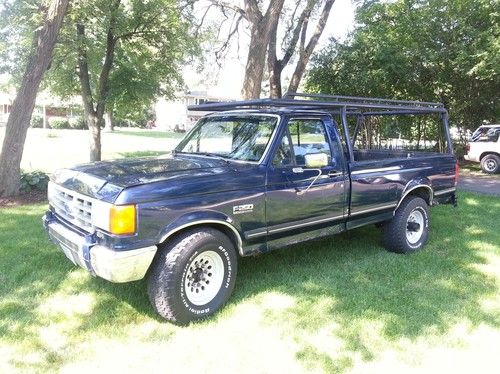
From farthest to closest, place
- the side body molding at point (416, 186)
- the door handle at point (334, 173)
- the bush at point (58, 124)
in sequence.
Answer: the bush at point (58, 124), the side body molding at point (416, 186), the door handle at point (334, 173)

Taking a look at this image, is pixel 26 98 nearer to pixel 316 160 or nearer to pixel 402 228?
pixel 316 160

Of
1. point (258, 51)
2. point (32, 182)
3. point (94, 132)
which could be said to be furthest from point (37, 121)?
point (258, 51)

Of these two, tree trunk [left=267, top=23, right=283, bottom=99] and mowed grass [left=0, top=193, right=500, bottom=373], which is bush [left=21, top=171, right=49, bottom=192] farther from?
tree trunk [left=267, top=23, right=283, bottom=99]

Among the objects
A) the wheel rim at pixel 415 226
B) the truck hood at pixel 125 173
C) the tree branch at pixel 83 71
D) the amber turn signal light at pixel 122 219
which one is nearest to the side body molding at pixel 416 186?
the wheel rim at pixel 415 226

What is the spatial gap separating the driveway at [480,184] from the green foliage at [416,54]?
11.2ft

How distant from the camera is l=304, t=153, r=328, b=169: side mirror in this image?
4570 millimetres

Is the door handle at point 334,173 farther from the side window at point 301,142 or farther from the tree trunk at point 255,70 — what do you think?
the tree trunk at point 255,70

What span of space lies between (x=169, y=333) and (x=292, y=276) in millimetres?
1704

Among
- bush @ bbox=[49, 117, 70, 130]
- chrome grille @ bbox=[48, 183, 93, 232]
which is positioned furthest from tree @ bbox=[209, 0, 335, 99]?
bush @ bbox=[49, 117, 70, 130]

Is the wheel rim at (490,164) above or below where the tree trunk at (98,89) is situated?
below

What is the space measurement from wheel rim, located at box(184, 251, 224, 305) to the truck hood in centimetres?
77

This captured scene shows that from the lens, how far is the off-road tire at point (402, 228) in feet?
19.3

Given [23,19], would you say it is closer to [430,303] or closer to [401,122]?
[401,122]

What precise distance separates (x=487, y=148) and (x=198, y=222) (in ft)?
49.8
